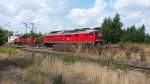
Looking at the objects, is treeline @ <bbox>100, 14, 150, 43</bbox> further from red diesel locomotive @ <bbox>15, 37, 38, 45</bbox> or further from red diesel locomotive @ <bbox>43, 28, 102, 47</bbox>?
red diesel locomotive @ <bbox>15, 37, 38, 45</bbox>

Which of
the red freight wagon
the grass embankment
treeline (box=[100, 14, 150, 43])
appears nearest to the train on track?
the red freight wagon

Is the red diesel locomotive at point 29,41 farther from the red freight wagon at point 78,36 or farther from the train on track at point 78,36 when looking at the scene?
the red freight wagon at point 78,36

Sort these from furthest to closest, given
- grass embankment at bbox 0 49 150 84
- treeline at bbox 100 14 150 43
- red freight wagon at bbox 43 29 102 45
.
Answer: treeline at bbox 100 14 150 43
red freight wagon at bbox 43 29 102 45
grass embankment at bbox 0 49 150 84

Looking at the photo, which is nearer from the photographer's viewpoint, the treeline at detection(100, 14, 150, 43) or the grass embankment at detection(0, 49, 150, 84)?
the grass embankment at detection(0, 49, 150, 84)

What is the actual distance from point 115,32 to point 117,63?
172 ft

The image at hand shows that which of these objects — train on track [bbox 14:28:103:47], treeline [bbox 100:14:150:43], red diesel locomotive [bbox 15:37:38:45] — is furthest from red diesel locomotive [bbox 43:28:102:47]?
red diesel locomotive [bbox 15:37:38:45]

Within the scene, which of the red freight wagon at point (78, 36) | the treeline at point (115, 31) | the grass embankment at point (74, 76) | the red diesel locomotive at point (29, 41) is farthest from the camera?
the red diesel locomotive at point (29, 41)

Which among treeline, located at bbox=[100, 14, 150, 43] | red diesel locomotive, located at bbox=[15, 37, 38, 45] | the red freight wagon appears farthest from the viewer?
red diesel locomotive, located at bbox=[15, 37, 38, 45]

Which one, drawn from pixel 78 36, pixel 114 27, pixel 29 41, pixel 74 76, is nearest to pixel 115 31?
pixel 114 27

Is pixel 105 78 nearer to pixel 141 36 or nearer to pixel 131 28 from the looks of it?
pixel 141 36

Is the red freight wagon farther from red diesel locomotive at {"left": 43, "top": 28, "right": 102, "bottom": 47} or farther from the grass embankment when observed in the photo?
the grass embankment

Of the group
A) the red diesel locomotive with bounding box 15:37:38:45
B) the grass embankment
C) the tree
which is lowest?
the grass embankment

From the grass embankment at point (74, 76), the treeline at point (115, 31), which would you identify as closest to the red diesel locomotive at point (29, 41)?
the treeline at point (115, 31)

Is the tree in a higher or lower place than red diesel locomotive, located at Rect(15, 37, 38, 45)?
higher
